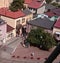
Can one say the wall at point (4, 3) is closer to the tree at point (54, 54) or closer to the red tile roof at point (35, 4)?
the red tile roof at point (35, 4)

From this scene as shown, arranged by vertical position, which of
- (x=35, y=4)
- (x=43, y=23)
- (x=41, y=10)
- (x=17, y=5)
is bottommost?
(x=41, y=10)

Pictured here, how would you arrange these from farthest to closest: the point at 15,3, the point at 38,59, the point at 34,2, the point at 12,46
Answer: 1. the point at 34,2
2. the point at 15,3
3. the point at 12,46
4. the point at 38,59

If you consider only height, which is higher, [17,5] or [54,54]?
[54,54]

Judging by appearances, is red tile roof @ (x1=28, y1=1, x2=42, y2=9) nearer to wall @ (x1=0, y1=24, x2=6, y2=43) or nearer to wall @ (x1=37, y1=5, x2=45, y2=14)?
wall @ (x1=37, y1=5, x2=45, y2=14)

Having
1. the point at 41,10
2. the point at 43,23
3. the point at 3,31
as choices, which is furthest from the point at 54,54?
the point at 41,10

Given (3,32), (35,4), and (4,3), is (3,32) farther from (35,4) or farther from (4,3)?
(35,4)

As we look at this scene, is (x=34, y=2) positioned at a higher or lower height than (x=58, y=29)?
lower

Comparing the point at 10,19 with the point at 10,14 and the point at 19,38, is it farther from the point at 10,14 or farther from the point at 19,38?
the point at 19,38

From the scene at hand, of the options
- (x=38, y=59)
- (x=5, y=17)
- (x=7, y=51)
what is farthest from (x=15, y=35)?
(x=38, y=59)

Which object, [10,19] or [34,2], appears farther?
[34,2]
